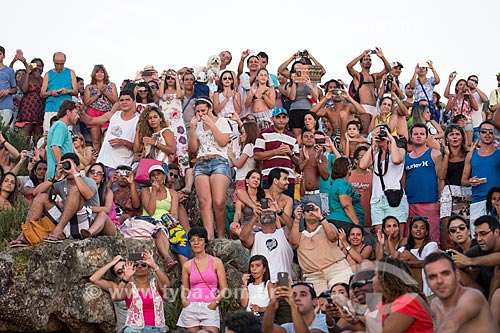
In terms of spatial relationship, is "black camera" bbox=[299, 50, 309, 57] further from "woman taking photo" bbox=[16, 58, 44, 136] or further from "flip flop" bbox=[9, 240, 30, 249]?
"flip flop" bbox=[9, 240, 30, 249]

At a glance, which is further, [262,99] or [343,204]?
[262,99]

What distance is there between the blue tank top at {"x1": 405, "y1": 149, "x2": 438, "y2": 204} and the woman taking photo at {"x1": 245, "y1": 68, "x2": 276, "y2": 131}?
11.5ft

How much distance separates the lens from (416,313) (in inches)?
260

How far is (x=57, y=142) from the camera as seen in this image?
12195 mm

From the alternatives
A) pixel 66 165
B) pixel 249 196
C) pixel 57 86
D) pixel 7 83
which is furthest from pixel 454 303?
pixel 7 83

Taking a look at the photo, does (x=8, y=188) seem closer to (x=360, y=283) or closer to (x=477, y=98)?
(x=360, y=283)

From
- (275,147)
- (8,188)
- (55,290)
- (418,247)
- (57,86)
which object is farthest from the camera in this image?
(57,86)

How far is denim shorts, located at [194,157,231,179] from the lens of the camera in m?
11.8

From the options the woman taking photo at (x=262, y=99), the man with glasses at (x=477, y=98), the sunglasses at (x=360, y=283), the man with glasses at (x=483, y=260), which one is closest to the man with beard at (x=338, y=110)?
the woman taking photo at (x=262, y=99)

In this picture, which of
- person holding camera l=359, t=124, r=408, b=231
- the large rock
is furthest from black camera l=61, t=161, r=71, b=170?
person holding camera l=359, t=124, r=408, b=231

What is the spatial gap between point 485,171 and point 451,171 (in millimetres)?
559

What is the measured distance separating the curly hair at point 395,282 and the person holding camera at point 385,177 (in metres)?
3.95

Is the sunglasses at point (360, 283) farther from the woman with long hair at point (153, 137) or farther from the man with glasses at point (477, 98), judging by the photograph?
the man with glasses at point (477, 98)

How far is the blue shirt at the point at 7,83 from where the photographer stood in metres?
15.2
